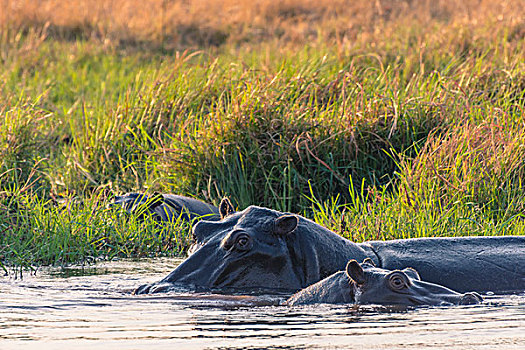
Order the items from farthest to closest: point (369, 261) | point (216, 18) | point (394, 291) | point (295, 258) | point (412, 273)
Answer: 1. point (216, 18)
2. point (295, 258)
3. point (369, 261)
4. point (412, 273)
5. point (394, 291)

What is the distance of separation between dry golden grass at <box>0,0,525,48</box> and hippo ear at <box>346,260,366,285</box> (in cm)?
960

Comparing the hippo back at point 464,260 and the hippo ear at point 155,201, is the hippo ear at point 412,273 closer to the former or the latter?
the hippo back at point 464,260

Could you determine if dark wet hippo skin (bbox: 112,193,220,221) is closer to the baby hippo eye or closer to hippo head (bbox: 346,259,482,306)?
the baby hippo eye

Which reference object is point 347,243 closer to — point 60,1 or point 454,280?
point 454,280

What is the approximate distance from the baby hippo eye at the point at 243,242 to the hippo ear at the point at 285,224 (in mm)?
148

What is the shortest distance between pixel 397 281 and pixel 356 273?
19 cm

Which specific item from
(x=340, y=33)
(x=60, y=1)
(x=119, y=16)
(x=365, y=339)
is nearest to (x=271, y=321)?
(x=365, y=339)

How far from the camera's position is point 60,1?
1648 cm

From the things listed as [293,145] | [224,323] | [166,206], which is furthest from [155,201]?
[224,323]

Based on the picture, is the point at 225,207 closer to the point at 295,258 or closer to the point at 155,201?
the point at 295,258

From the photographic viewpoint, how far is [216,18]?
16062 mm

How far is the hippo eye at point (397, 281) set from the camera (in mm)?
4195

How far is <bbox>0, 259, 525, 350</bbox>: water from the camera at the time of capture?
334 centimetres

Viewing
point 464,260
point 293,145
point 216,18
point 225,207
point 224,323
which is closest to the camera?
point 224,323
